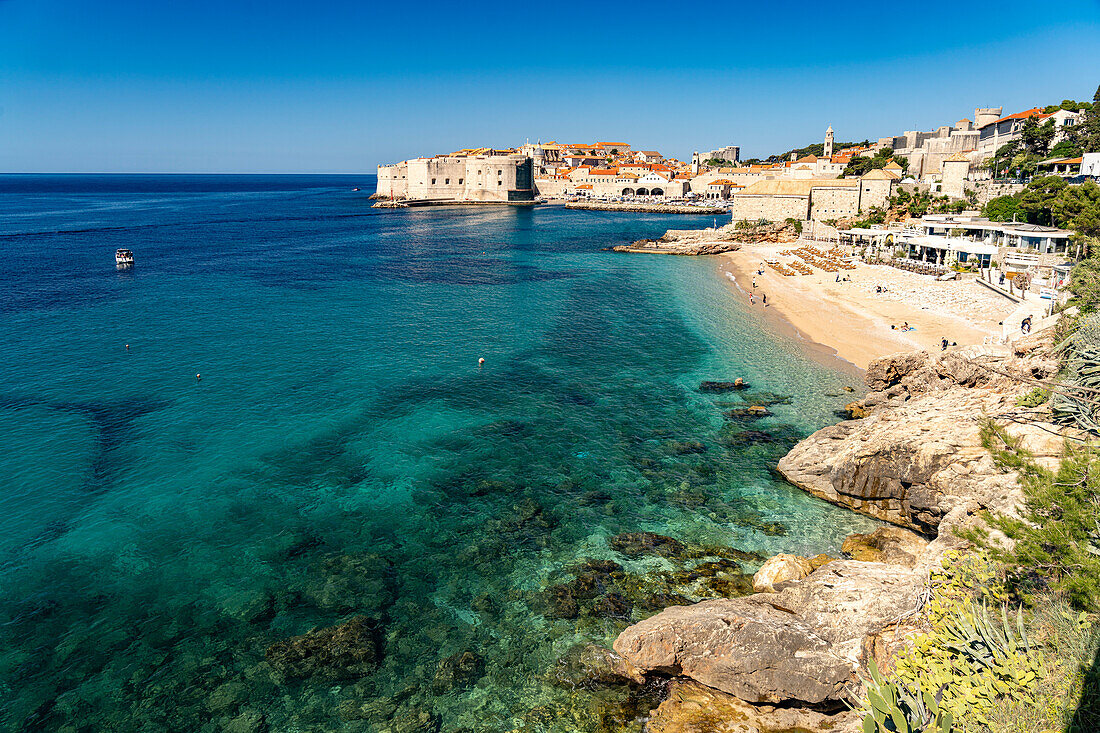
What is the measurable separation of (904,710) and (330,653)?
8188mm

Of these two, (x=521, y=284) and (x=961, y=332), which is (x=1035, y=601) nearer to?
(x=961, y=332)

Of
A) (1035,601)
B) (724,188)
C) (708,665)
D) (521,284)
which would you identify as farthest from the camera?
(724,188)

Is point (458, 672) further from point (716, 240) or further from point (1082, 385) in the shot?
point (716, 240)

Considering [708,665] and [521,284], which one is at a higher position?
[521,284]

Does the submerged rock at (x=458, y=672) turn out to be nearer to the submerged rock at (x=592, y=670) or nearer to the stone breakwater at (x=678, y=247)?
the submerged rock at (x=592, y=670)

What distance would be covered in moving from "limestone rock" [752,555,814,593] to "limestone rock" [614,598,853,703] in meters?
1.41

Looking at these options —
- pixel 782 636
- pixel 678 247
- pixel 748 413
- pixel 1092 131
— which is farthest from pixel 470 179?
pixel 782 636

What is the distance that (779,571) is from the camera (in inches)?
425

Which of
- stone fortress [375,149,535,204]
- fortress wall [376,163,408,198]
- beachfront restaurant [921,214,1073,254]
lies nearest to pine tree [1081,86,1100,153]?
beachfront restaurant [921,214,1073,254]

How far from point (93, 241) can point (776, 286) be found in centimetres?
6252

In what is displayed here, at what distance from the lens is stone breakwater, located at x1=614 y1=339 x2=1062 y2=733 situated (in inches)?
316

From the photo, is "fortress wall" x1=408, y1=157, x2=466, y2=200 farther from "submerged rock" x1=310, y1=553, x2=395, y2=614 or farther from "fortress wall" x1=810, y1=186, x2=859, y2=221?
"submerged rock" x1=310, y1=553, x2=395, y2=614


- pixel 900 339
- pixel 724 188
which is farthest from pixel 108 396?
pixel 724 188

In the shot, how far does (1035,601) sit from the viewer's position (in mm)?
6453
